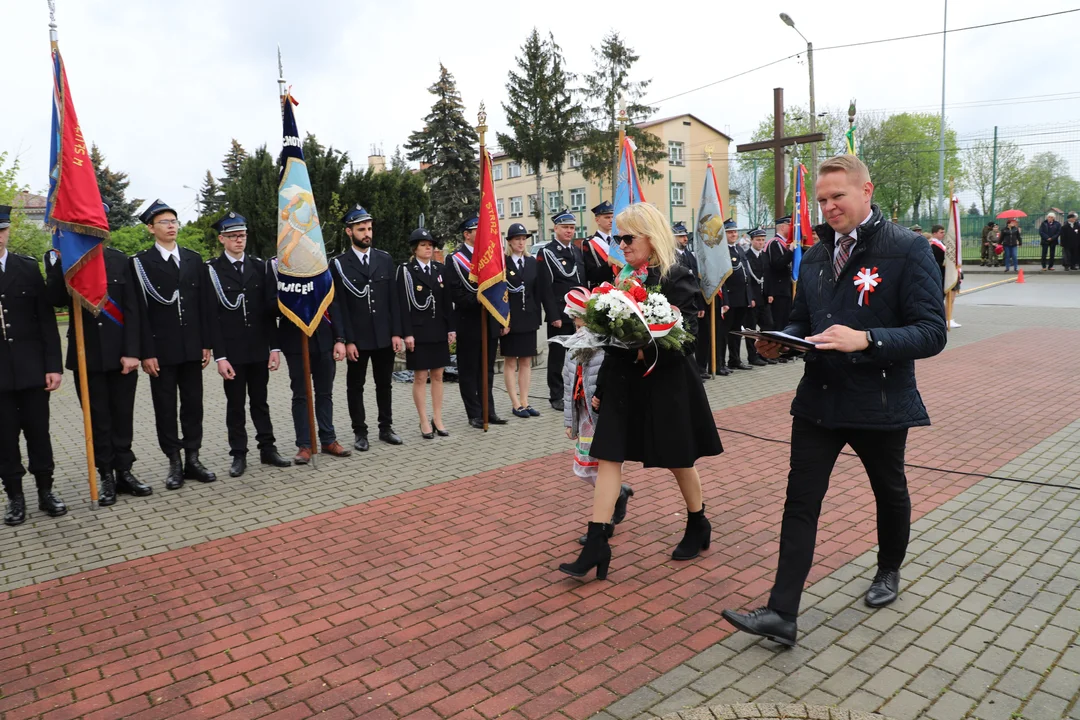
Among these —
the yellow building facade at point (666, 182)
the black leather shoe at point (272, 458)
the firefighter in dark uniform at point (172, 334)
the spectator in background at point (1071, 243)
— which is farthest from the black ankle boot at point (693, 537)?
the yellow building facade at point (666, 182)

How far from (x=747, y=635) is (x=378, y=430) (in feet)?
18.3

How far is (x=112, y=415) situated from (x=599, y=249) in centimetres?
512

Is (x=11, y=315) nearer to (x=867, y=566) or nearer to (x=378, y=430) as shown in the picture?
(x=378, y=430)

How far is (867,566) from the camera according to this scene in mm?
4445

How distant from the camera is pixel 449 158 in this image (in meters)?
40.3

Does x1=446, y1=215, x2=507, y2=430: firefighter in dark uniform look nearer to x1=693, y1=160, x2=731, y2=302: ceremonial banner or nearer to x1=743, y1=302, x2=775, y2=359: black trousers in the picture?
x1=693, y1=160, x2=731, y2=302: ceremonial banner

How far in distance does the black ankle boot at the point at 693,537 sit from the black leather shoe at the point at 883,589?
0.96 metres

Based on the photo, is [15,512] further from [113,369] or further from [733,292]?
[733,292]

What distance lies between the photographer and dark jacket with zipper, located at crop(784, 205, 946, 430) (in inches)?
132

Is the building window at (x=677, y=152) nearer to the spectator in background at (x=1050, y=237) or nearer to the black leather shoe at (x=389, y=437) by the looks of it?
the spectator in background at (x=1050, y=237)

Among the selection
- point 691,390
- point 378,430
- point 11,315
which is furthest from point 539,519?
point 11,315

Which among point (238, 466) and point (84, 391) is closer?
point (84, 391)

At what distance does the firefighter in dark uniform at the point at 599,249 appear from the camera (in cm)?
879

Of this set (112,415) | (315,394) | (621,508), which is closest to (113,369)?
(112,415)
